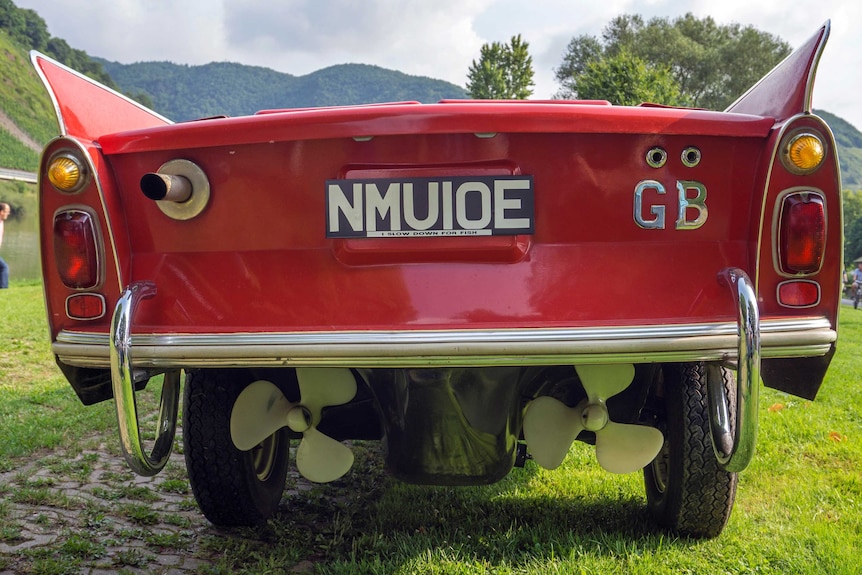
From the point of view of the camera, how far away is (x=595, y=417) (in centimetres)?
Answer: 203

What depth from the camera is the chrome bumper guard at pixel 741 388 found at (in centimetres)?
155

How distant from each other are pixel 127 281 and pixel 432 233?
90 centimetres

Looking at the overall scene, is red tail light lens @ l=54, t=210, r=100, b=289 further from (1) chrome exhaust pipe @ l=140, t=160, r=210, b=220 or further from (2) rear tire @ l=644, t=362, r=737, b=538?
(2) rear tire @ l=644, t=362, r=737, b=538

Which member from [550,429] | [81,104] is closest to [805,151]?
[550,429]

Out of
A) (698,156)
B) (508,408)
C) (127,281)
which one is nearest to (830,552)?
(508,408)

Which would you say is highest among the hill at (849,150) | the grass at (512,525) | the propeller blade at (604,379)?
the propeller blade at (604,379)

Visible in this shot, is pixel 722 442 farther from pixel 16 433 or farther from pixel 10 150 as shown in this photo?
pixel 10 150

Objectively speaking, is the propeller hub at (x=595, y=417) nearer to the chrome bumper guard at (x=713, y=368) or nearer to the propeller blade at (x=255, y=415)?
the chrome bumper guard at (x=713, y=368)

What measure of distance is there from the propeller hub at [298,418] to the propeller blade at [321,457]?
0.06m

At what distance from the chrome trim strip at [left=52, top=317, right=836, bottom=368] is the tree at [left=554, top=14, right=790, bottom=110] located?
4183 cm

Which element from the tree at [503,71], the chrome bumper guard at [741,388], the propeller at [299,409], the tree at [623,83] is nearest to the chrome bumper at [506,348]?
the chrome bumper guard at [741,388]

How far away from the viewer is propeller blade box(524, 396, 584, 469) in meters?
2.10

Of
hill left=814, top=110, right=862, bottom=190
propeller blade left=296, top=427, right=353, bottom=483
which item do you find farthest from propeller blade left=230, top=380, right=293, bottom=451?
hill left=814, top=110, right=862, bottom=190

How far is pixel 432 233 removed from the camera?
167cm
